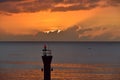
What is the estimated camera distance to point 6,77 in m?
101

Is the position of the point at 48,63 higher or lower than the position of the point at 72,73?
lower

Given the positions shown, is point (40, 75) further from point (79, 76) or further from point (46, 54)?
point (46, 54)

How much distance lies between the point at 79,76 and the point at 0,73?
56.3ft

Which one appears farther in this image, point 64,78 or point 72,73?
point 72,73

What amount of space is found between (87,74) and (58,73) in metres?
6.80

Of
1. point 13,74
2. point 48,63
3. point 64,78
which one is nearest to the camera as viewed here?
point 48,63

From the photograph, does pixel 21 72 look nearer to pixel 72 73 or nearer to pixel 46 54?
pixel 72 73

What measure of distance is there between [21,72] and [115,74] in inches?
789

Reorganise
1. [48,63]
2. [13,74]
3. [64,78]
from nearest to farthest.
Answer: [48,63], [64,78], [13,74]

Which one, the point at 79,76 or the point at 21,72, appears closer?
the point at 79,76

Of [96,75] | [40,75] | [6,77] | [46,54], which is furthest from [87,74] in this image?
[46,54]

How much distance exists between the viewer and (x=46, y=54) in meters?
53.6

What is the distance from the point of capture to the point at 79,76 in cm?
10525

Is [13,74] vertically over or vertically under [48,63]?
over
